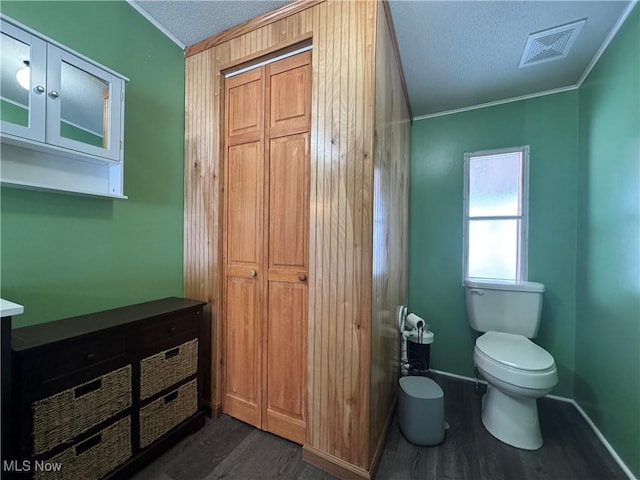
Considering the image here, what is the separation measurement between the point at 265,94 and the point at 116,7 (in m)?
0.93

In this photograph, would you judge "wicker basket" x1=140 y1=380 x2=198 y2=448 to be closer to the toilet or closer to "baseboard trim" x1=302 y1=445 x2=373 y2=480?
"baseboard trim" x1=302 y1=445 x2=373 y2=480

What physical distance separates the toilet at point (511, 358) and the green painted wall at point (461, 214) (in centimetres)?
24

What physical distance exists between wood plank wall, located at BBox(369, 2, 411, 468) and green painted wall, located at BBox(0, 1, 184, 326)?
138cm

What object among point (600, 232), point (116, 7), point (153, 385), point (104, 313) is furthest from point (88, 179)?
point (600, 232)

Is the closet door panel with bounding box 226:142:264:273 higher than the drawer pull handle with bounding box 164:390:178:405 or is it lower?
higher

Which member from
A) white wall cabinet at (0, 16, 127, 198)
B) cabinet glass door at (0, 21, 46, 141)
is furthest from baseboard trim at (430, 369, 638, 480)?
cabinet glass door at (0, 21, 46, 141)

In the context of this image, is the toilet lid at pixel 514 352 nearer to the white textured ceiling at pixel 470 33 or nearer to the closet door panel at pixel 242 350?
the closet door panel at pixel 242 350

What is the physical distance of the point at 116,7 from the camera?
152 centimetres

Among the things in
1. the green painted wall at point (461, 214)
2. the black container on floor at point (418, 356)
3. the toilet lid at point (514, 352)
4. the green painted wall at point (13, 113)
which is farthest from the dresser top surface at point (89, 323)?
the green painted wall at point (461, 214)

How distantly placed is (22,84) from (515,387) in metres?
2.81

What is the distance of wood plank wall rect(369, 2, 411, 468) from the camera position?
1.35m

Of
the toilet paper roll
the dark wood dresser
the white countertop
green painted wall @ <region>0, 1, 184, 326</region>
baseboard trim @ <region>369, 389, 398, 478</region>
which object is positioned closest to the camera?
the white countertop

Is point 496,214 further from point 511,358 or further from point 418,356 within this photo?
point 418,356

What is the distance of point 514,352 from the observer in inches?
65.9
